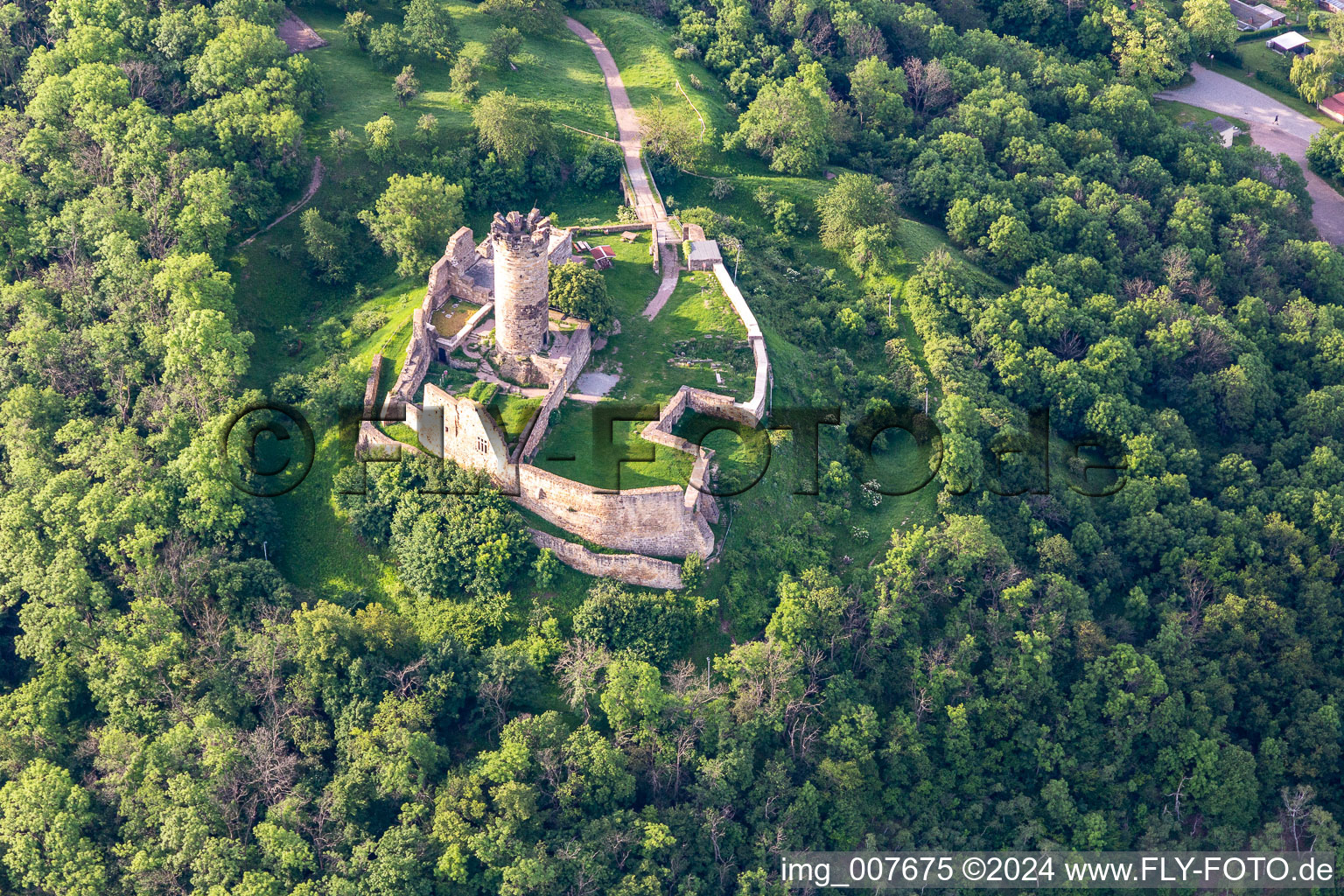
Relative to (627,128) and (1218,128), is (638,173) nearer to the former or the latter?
(627,128)

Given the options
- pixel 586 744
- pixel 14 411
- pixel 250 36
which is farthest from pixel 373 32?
pixel 586 744

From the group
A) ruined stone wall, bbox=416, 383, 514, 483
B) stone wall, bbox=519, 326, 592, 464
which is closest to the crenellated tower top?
stone wall, bbox=519, 326, 592, 464

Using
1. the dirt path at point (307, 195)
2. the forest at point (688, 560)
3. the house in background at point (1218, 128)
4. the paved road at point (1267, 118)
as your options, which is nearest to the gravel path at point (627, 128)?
the forest at point (688, 560)

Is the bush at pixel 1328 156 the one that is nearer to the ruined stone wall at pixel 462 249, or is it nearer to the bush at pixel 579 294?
the bush at pixel 579 294

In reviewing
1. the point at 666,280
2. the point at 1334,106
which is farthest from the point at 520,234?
the point at 1334,106

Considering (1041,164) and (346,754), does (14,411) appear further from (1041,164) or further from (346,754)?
(1041,164)

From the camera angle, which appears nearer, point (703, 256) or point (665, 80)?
point (703, 256)

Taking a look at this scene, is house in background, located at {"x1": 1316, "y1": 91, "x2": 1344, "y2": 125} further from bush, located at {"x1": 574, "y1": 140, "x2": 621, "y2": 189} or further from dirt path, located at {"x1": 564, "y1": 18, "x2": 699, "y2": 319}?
bush, located at {"x1": 574, "y1": 140, "x2": 621, "y2": 189}
